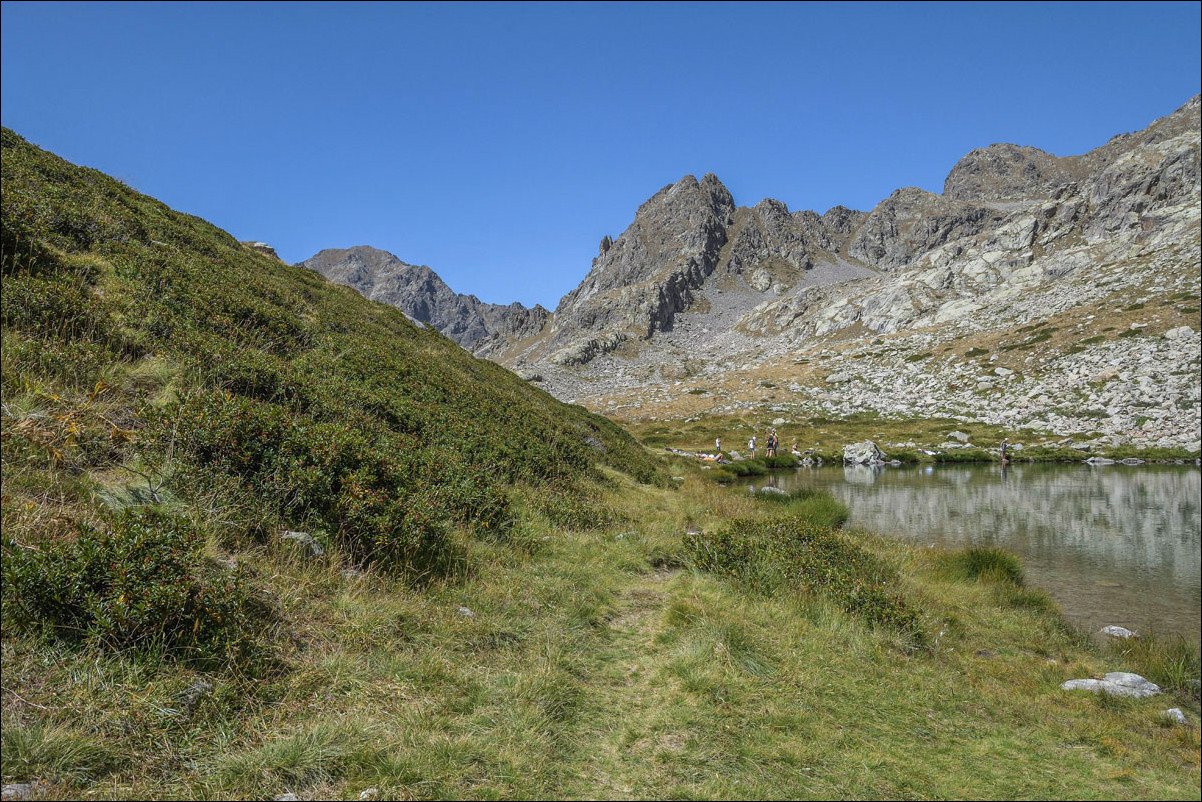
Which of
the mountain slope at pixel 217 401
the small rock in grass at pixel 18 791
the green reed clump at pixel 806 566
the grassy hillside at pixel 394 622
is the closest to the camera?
the small rock in grass at pixel 18 791

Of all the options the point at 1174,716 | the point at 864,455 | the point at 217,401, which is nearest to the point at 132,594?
the point at 217,401

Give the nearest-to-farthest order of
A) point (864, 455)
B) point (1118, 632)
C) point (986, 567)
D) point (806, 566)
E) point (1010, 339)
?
point (1118, 632)
point (806, 566)
point (986, 567)
point (864, 455)
point (1010, 339)

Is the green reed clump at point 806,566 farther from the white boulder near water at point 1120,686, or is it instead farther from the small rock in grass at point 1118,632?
the small rock in grass at point 1118,632

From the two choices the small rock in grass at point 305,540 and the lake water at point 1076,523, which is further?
the lake water at point 1076,523

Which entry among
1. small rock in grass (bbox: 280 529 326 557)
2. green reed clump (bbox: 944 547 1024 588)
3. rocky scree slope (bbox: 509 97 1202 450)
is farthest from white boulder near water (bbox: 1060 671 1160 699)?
rocky scree slope (bbox: 509 97 1202 450)

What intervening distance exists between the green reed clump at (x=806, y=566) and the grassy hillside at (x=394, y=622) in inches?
3.1

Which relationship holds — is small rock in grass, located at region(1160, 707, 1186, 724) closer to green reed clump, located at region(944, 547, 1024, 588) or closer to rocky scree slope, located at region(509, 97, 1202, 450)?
green reed clump, located at region(944, 547, 1024, 588)

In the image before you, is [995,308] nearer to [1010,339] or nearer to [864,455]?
[1010,339]

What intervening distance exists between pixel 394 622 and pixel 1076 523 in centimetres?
2453

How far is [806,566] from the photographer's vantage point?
10.3 m

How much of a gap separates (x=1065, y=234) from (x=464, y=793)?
169613 millimetres

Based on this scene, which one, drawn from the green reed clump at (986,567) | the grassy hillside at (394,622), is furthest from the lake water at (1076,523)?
the grassy hillside at (394,622)

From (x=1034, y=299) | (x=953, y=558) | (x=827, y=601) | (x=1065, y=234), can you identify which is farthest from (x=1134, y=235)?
(x=827, y=601)

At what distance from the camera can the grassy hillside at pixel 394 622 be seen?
4.06 m
